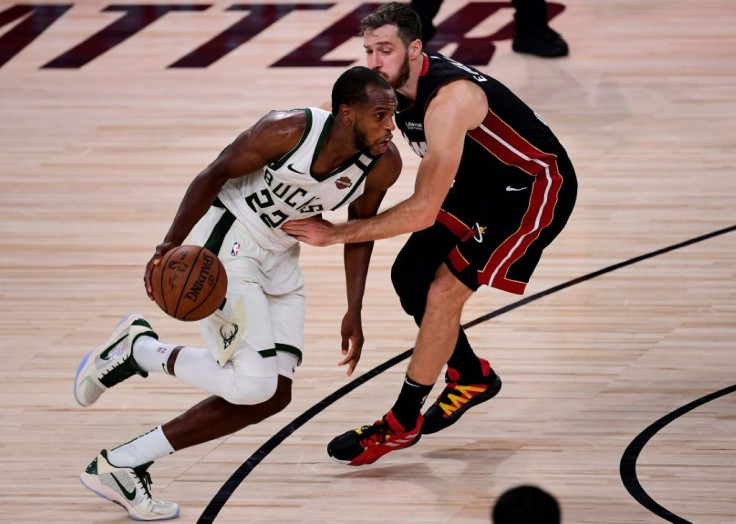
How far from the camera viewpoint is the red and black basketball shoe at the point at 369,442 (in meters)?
4.77

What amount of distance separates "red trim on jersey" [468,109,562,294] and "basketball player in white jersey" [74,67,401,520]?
47 cm

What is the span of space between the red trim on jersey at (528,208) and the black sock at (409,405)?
0.47 m

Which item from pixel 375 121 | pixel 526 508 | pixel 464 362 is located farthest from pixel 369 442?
pixel 526 508

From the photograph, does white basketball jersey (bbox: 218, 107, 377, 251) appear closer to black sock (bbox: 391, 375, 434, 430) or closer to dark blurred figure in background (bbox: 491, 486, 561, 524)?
black sock (bbox: 391, 375, 434, 430)

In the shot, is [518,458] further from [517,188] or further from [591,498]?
[517,188]

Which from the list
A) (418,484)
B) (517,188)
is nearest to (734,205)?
(517,188)

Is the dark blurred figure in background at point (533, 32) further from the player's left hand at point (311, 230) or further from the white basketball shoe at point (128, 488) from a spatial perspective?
the white basketball shoe at point (128, 488)

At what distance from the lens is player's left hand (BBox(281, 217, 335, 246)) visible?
4461 millimetres

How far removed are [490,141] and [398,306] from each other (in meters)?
1.81

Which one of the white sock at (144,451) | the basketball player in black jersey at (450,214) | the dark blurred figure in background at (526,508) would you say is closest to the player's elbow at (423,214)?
the basketball player in black jersey at (450,214)

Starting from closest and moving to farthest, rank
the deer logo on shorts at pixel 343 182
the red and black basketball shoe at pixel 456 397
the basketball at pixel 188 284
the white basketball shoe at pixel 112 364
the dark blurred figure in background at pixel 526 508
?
the dark blurred figure in background at pixel 526 508 < the basketball at pixel 188 284 < the deer logo on shorts at pixel 343 182 < the white basketball shoe at pixel 112 364 < the red and black basketball shoe at pixel 456 397

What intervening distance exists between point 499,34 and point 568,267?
514cm

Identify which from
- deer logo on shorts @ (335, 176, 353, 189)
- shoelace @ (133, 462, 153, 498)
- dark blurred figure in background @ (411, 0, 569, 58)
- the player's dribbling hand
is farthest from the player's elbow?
dark blurred figure in background @ (411, 0, 569, 58)

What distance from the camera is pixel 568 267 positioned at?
6.70 metres
